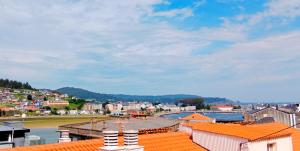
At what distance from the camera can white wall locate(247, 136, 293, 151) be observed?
635 inches

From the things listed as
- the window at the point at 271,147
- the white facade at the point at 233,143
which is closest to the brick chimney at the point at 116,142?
the white facade at the point at 233,143

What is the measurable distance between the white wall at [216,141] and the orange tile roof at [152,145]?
1.00ft

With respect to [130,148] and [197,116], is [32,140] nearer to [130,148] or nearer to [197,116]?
[130,148]

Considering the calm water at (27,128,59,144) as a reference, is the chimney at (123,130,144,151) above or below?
above

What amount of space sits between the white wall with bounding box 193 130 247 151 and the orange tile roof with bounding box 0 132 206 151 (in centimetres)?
31

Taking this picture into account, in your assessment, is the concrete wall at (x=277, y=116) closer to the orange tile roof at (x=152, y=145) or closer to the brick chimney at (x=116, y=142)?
the orange tile roof at (x=152, y=145)

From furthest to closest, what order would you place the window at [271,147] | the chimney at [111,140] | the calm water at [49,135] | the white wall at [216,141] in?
the calm water at [49,135]
the window at [271,147]
the white wall at [216,141]
the chimney at [111,140]

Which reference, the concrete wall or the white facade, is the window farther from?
the concrete wall

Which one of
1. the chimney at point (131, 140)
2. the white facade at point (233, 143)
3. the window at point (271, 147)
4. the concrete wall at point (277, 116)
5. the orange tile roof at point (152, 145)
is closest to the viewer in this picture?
the chimney at point (131, 140)

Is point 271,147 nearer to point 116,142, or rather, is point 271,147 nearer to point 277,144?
point 277,144

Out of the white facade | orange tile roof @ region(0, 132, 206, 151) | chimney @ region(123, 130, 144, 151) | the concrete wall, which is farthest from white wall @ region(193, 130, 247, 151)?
the concrete wall

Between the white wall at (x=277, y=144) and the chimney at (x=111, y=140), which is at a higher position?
the chimney at (x=111, y=140)

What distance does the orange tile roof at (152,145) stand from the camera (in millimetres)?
14453

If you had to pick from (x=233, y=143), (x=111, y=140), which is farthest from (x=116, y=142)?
(x=233, y=143)
